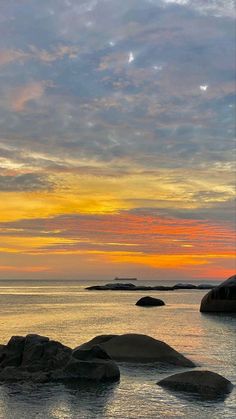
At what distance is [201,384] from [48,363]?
25.9 feet

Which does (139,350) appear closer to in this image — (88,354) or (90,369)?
(88,354)

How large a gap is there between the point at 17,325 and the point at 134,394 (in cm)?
3711

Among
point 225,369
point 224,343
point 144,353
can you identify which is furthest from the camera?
point 224,343

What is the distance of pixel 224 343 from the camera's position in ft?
136

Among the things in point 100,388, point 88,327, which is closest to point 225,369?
point 100,388

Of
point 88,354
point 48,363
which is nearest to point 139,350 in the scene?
point 88,354

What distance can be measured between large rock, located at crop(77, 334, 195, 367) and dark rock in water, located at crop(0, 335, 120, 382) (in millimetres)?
4331

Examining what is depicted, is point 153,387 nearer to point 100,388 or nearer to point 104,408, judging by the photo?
point 100,388

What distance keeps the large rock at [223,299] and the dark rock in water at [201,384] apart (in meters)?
53.0

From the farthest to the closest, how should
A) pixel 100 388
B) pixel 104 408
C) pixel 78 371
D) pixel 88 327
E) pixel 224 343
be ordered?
pixel 88 327 → pixel 224 343 → pixel 78 371 → pixel 100 388 → pixel 104 408

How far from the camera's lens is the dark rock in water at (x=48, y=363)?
24266 millimetres

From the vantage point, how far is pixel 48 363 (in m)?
25.2

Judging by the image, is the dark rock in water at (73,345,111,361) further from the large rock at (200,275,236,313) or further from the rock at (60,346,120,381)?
the large rock at (200,275,236,313)

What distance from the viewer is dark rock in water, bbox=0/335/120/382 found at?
2427 centimetres
